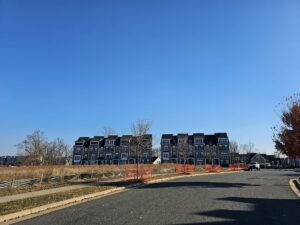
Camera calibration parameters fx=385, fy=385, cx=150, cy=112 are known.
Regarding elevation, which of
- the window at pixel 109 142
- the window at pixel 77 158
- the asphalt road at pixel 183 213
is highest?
the window at pixel 109 142

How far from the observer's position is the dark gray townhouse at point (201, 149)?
11375cm

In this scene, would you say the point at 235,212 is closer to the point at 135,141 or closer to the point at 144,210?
the point at 144,210

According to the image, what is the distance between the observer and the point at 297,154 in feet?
98.1

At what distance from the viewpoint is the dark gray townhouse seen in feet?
373

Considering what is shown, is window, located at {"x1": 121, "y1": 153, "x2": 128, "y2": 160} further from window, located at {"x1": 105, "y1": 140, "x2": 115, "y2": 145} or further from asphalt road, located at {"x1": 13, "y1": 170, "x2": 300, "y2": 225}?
asphalt road, located at {"x1": 13, "y1": 170, "x2": 300, "y2": 225}

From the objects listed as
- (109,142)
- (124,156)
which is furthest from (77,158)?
(124,156)

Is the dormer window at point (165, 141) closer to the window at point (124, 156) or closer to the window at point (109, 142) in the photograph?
the window at point (124, 156)

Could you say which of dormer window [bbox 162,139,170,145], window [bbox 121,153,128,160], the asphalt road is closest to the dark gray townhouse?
dormer window [bbox 162,139,170,145]

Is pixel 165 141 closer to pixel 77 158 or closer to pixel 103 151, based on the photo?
pixel 103 151

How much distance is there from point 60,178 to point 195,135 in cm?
8901

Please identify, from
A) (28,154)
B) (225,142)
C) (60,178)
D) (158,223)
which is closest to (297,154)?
(60,178)

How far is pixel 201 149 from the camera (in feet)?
379

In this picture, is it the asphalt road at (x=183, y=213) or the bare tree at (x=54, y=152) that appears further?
the bare tree at (x=54, y=152)

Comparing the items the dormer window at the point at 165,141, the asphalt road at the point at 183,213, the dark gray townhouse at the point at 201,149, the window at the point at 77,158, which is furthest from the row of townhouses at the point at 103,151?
the asphalt road at the point at 183,213
